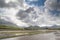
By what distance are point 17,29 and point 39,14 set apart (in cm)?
68

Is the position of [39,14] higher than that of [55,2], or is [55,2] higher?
[55,2]

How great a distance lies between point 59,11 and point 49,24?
16.9 inches

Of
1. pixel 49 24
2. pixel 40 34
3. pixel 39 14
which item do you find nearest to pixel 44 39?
pixel 40 34

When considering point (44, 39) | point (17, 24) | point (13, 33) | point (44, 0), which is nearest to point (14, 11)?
point (17, 24)

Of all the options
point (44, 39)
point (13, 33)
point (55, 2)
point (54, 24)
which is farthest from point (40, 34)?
point (55, 2)

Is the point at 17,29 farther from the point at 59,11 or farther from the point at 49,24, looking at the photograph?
the point at 59,11

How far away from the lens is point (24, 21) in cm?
335

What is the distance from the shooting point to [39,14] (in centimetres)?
338

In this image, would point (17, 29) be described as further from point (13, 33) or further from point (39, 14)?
point (39, 14)

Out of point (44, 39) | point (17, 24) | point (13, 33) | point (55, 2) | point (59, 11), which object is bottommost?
point (44, 39)

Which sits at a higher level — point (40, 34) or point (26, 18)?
point (26, 18)

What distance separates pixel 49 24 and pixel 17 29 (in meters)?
0.82

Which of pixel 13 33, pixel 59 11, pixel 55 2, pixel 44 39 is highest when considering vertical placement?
pixel 55 2

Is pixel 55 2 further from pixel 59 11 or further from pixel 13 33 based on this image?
pixel 13 33
